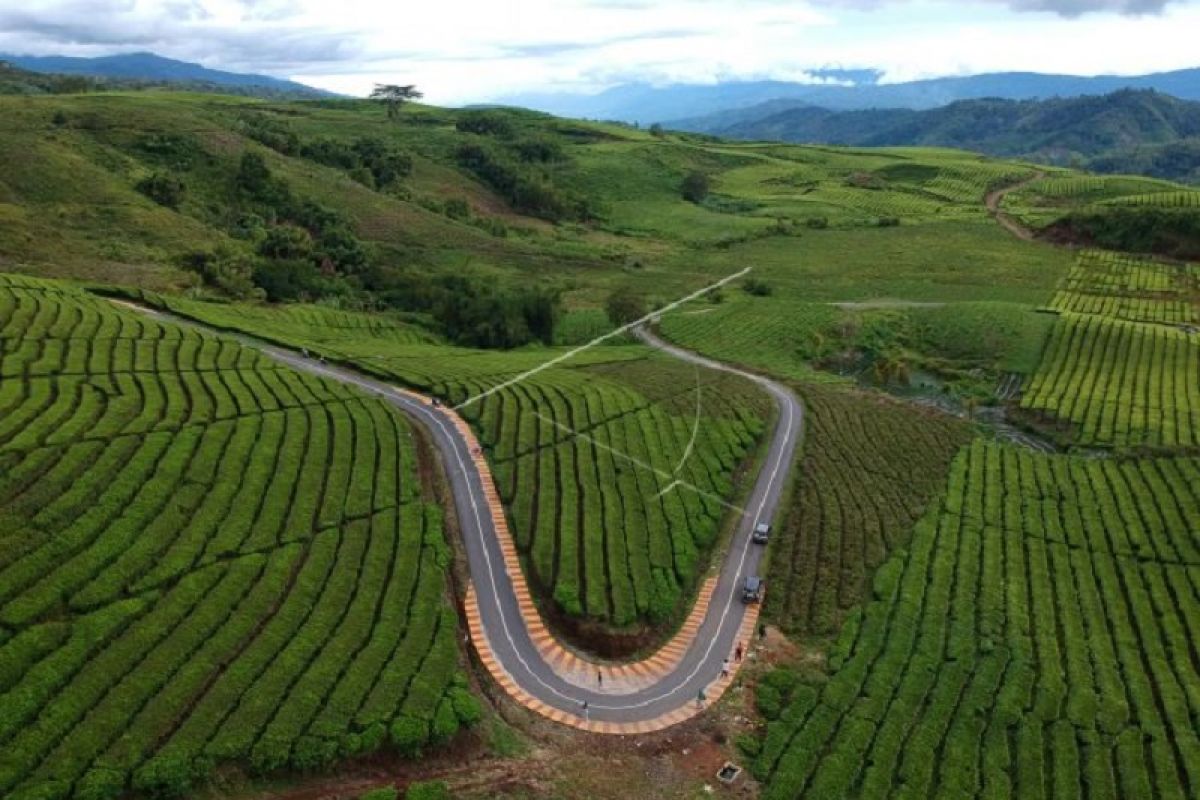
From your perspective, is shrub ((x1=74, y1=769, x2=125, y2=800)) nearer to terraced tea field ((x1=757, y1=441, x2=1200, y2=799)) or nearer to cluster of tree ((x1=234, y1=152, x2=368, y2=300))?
terraced tea field ((x1=757, y1=441, x2=1200, y2=799))

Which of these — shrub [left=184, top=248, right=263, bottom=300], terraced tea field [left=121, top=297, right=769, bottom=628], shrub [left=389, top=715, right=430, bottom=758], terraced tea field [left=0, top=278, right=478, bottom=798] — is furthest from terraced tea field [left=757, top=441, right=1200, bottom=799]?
shrub [left=184, top=248, right=263, bottom=300]

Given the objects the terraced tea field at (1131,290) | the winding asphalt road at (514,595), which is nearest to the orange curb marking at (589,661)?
the winding asphalt road at (514,595)

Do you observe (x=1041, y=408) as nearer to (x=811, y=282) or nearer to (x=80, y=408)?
(x=811, y=282)

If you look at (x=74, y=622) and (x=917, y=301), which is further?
(x=917, y=301)

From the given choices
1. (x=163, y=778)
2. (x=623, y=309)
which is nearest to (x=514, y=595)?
(x=163, y=778)

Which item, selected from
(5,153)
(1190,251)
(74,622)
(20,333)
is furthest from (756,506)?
(1190,251)
